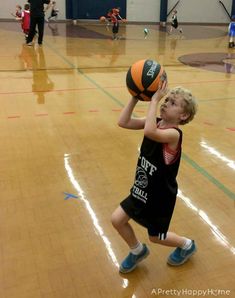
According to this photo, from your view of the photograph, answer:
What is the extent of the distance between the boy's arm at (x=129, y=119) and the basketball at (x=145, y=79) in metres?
0.07

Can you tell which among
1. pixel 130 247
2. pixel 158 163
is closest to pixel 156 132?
pixel 158 163

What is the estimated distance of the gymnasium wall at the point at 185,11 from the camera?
2286 centimetres

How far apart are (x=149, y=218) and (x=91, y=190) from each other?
1371 mm

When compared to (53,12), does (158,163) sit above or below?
below

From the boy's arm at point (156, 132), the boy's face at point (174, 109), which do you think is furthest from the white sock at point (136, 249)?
the boy's face at point (174, 109)

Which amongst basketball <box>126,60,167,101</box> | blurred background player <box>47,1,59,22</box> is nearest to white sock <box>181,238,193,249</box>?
basketball <box>126,60,167,101</box>

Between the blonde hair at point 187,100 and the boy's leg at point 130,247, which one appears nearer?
the blonde hair at point 187,100

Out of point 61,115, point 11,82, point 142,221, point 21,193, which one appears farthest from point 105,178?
point 11,82

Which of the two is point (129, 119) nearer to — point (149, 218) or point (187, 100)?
point (187, 100)

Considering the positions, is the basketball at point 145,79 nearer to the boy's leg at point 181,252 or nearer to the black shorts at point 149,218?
the black shorts at point 149,218

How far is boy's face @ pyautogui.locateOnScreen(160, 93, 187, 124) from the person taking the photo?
2391mm

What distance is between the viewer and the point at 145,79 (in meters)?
2.47

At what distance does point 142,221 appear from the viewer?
8.30 feet

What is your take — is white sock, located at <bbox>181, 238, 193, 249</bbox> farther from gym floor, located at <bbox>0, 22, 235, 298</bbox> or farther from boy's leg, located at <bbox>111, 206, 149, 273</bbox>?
boy's leg, located at <bbox>111, 206, 149, 273</bbox>
